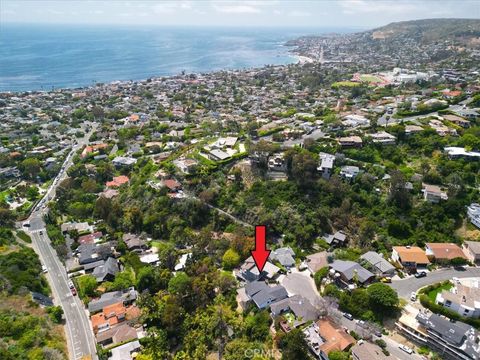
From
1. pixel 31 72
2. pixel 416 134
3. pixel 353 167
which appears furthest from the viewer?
pixel 31 72

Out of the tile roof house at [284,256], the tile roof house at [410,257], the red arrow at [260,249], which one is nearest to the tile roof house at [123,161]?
the red arrow at [260,249]

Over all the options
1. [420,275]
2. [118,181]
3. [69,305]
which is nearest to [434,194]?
[420,275]

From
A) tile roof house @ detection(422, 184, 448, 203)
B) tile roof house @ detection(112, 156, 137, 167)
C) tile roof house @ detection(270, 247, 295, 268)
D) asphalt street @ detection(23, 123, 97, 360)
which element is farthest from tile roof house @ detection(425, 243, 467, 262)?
tile roof house @ detection(112, 156, 137, 167)

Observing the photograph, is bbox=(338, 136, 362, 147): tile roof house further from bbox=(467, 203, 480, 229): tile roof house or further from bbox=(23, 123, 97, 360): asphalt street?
bbox=(23, 123, 97, 360): asphalt street

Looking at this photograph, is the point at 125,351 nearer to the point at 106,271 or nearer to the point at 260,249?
the point at 106,271

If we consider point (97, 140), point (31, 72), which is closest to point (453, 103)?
point (97, 140)

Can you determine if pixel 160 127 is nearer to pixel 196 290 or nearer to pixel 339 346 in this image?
pixel 196 290

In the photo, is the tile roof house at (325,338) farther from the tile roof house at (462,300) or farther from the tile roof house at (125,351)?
the tile roof house at (125,351)
